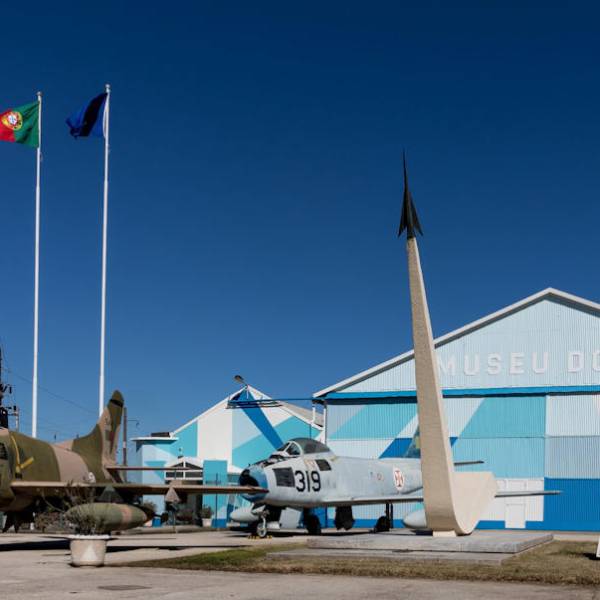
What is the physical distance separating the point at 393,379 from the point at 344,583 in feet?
87.1

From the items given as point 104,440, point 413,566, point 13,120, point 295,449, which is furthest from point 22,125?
point 413,566

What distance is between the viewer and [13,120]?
118ft

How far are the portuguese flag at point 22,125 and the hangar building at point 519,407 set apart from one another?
18.1m

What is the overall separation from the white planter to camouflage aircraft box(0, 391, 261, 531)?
142 inches

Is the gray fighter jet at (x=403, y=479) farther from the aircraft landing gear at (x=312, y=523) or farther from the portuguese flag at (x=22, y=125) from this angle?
the portuguese flag at (x=22, y=125)

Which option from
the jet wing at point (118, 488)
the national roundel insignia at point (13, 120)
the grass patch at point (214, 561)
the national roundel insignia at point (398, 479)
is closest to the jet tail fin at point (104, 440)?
the jet wing at point (118, 488)

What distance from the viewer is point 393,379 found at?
130ft

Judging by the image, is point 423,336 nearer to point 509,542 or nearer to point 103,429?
point 509,542

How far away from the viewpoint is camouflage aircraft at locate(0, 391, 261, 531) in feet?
69.8

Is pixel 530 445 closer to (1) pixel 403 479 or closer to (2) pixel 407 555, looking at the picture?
(1) pixel 403 479

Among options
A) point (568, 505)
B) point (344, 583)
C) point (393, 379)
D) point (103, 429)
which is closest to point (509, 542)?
point (344, 583)

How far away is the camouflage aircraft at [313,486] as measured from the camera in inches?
1029

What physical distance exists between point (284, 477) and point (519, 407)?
14451mm

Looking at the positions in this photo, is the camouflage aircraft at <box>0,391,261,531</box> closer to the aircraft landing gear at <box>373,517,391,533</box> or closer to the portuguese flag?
the aircraft landing gear at <box>373,517,391,533</box>
